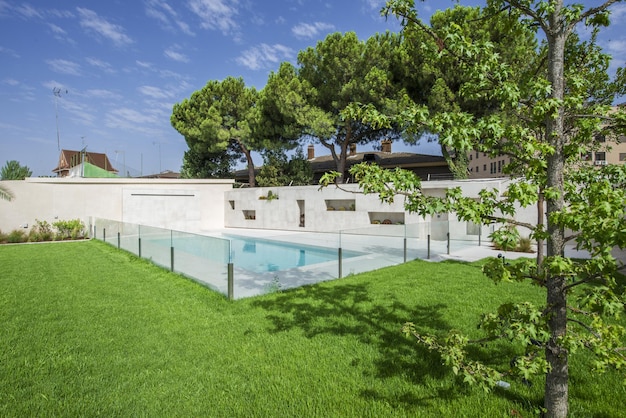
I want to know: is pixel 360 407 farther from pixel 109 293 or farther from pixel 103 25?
pixel 103 25

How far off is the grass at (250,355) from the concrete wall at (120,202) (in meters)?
13.1

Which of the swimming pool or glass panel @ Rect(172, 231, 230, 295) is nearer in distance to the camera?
glass panel @ Rect(172, 231, 230, 295)

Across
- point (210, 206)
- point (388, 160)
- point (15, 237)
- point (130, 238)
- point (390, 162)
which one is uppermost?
point (388, 160)

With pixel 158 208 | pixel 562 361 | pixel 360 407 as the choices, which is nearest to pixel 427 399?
pixel 360 407

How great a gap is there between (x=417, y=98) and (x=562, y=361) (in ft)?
63.9

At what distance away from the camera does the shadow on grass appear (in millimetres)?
3506

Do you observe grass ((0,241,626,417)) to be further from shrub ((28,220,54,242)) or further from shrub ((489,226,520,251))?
shrub ((28,220,54,242))

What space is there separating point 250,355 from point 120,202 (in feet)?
64.0

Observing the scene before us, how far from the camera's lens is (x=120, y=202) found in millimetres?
20203

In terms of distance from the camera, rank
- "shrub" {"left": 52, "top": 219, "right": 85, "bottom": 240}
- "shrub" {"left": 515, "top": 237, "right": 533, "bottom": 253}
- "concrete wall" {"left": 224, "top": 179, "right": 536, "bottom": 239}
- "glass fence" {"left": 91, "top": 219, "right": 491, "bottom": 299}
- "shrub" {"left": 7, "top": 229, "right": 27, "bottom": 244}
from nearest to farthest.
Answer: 1. "glass fence" {"left": 91, "top": 219, "right": 491, "bottom": 299}
2. "shrub" {"left": 515, "top": 237, "right": 533, "bottom": 253}
3. "concrete wall" {"left": 224, "top": 179, "right": 536, "bottom": 239}
4. "shrub" {"left": 7, "top": 229, "right": 27, "bottom": 244}
5. "shrub" {"left": 52, "top": 219, "right": 85, "bottom": 240}

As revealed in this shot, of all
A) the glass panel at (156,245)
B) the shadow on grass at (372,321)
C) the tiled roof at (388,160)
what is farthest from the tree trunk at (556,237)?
the tiled roof at (388,160)

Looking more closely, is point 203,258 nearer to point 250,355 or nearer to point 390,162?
point 250,355

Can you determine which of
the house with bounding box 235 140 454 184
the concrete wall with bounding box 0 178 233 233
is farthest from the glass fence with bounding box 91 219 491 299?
the house with bounding box 235 140 454 184

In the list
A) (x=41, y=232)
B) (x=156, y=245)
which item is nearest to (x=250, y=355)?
(x=156, y=245)
